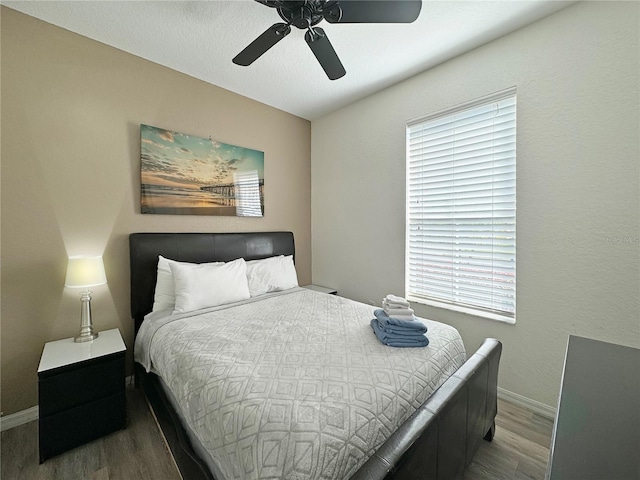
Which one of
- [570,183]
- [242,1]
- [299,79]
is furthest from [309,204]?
[570,183]

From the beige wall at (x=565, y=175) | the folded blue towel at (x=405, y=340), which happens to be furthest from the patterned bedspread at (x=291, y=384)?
the beige wall at (x=565, y=175)

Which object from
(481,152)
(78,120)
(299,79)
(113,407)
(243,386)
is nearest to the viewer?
(243,386)

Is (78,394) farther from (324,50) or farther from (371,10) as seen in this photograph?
(371,10)

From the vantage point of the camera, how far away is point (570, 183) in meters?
1.83

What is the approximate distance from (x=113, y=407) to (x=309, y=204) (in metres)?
2.89

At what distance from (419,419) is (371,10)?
1988mm

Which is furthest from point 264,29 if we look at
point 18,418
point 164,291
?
point 18,418

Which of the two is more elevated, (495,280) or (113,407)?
(495,280)

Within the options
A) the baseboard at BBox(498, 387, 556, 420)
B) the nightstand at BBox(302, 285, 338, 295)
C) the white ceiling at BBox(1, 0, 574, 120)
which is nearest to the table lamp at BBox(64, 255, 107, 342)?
the white ceiling at BBox(1, 0, 574, 120)

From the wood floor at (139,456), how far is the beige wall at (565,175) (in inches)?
16.9

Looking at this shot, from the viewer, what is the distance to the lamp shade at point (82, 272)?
1841 mm

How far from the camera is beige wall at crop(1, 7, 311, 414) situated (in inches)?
73.6

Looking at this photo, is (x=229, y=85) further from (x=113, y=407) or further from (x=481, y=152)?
(x=113, y=407)

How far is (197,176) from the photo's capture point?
2.70 meters
